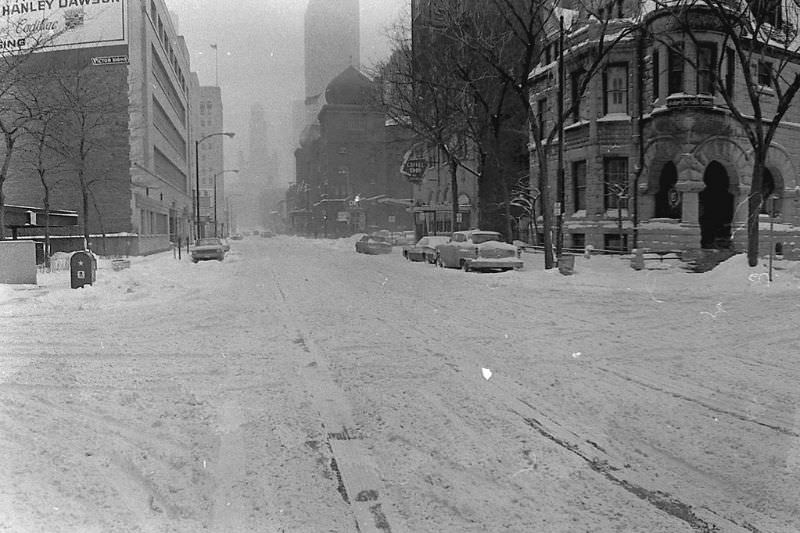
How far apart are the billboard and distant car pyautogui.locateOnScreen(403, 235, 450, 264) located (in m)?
16.5

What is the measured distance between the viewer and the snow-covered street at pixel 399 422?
409cm

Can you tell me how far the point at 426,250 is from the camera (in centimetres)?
3103

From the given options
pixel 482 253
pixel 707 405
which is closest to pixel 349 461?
pixel 707 405

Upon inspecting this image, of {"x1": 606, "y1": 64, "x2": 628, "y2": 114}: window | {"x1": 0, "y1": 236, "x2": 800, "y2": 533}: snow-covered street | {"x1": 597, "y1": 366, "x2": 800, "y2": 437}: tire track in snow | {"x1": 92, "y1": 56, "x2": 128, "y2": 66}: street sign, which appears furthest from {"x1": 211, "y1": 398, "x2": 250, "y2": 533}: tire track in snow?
{"x1": 92, "y1": 56, "x2": 128, "y2": 66}: street sign

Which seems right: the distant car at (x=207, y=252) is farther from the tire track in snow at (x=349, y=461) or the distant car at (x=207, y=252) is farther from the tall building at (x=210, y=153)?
the tall building at (x=210, y=153)

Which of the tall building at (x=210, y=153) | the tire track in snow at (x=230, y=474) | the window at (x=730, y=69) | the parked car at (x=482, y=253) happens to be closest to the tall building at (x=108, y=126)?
the parked car at (x=482, y=253)

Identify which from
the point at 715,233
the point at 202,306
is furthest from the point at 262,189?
the point at 202,306

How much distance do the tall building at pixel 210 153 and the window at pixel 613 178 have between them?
2843 inches

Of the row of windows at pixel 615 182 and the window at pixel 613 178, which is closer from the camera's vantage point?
the row of windows at pixel 615 182

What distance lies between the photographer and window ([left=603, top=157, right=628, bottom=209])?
3000cm

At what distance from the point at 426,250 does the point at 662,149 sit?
1084 cm

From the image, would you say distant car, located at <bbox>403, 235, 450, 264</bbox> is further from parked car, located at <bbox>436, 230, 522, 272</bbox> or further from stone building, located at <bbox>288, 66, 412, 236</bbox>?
stone building, located at <bbox>288, 66, 412, 236</bbox>

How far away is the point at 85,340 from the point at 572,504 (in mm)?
7797

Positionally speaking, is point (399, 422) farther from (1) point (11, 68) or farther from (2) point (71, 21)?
(2) point (71, 21)
